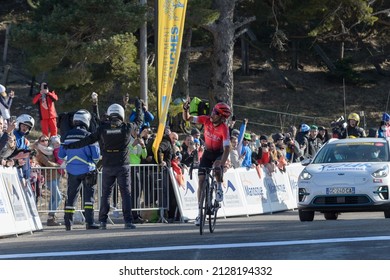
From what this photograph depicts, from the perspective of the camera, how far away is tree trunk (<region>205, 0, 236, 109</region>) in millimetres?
38250

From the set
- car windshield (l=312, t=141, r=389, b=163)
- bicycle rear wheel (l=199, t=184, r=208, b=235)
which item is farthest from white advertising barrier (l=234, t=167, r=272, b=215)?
bicycle rear wheel (l=199, t=184, r=208, b=235)

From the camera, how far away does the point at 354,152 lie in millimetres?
23109

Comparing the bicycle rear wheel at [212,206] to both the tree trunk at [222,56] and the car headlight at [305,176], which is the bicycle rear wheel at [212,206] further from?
the tree trunk at [222,56]

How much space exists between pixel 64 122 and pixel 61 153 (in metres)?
2.22

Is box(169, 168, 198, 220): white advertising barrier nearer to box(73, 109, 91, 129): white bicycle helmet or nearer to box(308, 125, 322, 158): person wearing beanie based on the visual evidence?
box(73, 109, 91, 129): white bicycle helmet

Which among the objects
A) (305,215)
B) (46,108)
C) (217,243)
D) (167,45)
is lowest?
(305,215)

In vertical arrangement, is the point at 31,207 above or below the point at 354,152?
below

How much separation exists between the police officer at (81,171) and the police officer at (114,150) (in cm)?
29

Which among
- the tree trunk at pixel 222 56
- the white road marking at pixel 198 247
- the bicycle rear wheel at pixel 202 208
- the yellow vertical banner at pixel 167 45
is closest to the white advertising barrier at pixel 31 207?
the bicycle rear wheel at pixel 202 208

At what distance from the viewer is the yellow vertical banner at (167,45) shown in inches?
977

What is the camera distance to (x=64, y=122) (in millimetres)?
23266

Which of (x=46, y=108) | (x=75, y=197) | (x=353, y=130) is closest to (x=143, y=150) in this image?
(x=75, y=197)

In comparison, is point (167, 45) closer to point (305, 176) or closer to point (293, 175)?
point (305, 176)

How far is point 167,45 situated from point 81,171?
536 centimetres
